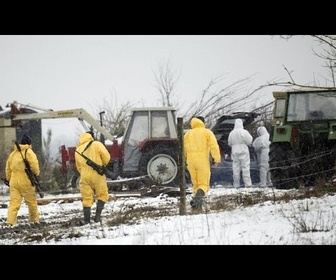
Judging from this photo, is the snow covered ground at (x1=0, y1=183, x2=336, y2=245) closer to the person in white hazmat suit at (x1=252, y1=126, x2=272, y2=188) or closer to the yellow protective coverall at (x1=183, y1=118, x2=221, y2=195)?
the yellow protective coverall at (x1=183, y1=118, x2=221, y2=195)

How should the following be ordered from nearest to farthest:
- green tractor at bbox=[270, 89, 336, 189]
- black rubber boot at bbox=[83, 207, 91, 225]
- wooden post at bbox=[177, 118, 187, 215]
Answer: wooden post at bbox=[177, 118, 187, 215] → black rubber boot at bbox=[83, 207, 91, 225] → green tractor at bbox=[270, 89, 336, 189]

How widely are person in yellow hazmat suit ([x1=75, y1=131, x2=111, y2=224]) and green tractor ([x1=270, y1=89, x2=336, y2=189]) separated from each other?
261cm

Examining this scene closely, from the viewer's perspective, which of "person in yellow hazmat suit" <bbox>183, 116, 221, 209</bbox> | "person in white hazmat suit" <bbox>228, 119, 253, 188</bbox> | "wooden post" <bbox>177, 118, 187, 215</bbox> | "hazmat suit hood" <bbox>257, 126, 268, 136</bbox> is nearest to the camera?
"wooden post" <bbox>177, 118, 187, 215</bbox>

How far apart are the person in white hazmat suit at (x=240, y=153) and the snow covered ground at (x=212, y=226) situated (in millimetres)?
1781

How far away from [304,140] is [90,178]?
3.33m

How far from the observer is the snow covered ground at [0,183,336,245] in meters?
5.86

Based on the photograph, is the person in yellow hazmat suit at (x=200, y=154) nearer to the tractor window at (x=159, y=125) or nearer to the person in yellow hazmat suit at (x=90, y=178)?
the person in yellow hazmat suit at (x=90, y=178)

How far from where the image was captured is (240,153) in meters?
9.89

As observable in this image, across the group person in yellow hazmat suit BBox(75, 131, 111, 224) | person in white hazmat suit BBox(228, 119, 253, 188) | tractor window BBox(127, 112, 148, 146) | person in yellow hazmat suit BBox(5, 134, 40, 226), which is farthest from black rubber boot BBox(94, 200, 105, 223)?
person in white hazmat suit BBox(228, 119, 253, 188)

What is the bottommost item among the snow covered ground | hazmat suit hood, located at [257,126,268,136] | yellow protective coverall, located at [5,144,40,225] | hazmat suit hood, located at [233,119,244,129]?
the snow covered ground

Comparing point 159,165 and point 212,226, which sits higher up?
point 159,165

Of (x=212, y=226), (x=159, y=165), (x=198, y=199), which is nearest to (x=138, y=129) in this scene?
(x=159, y=165)

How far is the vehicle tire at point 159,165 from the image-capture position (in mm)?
9891

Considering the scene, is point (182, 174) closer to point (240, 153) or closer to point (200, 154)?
point (200, 154)
